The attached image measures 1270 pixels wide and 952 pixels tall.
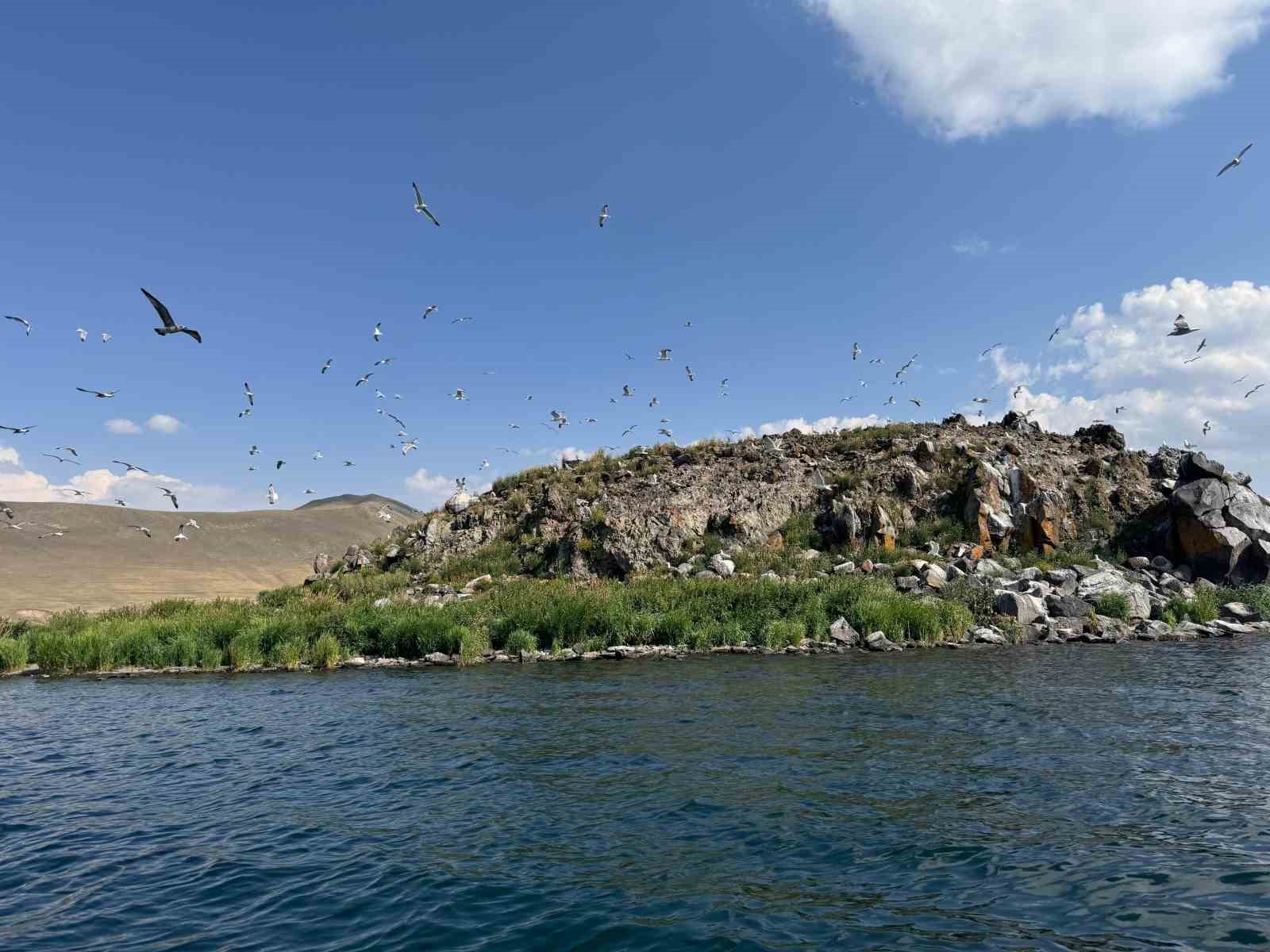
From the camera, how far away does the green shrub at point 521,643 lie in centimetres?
3084

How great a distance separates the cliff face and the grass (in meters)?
11.1

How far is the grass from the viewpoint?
2998cm

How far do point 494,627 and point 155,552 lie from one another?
2998 inches

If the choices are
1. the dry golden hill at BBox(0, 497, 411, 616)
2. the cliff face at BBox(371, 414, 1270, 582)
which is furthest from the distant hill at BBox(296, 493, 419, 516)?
the cliff face at BBox(371, 414, 1270, 582)

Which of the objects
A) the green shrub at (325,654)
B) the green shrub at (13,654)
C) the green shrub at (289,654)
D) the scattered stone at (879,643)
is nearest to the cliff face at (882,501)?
the scattered stone at (879,643)

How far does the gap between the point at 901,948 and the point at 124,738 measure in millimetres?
18898

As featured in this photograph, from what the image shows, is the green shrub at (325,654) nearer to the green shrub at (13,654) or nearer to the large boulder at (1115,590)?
the green shrub at (13,654)

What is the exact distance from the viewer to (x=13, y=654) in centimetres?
2939

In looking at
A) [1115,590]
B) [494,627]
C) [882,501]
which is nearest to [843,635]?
[494,627]

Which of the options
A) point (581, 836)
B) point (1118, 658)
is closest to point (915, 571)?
point (1118, 658)

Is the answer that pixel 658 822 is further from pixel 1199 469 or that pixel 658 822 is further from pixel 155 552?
pixel 155 552

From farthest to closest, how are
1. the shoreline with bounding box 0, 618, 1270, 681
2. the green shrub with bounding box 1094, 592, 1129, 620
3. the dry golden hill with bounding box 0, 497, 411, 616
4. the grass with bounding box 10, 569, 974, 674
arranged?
1. the dry golden hill with bounding box 0, 497, 411, 616
2. the green shrub with bounding box 1094, 592, 1129, 620
3. the grass with bounding box 10, 569, 974, 674
4. the shoreline with bounding box 0, 618, 1270, 681

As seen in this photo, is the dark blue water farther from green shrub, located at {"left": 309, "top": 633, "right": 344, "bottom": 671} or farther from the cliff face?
the cliff face

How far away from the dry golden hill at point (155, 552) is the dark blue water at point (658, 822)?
131ft
